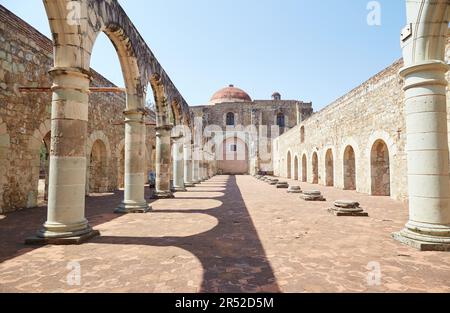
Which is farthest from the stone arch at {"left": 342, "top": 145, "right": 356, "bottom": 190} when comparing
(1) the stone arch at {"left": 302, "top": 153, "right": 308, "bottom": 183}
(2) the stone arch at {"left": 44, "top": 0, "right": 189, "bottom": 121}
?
(2) the stone arch at {"left": 44, "top": 0, "right": 189, "bottom": 121}

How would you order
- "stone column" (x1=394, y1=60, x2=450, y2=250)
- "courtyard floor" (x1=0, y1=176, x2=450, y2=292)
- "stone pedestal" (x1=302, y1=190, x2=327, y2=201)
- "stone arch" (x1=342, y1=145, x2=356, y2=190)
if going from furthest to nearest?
"stone arch" (x1=342, y1=145, x2=356, y2=190), "stone pedestal" (x1=302, y1=190, x2=327, y2=201), "stone column" (x1=394, y1=60, x2=450, y2=250), "courtyard floor" (x1=0, y1=176, x2=450, y2=292)

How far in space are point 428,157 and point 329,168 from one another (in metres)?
11.9

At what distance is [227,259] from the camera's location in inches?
130

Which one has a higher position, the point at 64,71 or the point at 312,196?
the point at 64,71

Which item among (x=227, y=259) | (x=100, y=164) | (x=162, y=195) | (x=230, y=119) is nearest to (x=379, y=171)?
(x=162, y=195)

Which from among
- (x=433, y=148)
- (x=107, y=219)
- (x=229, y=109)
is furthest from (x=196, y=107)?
(x=433, y=148)

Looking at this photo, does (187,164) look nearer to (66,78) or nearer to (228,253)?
(66,78)

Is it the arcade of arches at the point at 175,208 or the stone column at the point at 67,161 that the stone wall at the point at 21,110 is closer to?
the arcade of arches at the point at 175,208

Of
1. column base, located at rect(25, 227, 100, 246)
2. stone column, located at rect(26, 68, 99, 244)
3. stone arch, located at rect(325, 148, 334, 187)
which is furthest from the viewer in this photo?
stone arch, located at rect(325, 148, 334, 187)

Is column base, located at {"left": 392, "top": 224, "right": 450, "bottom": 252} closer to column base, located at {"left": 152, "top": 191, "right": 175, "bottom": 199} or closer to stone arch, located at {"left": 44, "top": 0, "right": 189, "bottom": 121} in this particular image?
stone arch, located at {"left": 44, "top": 0, "right": 189, "bottom": 121}

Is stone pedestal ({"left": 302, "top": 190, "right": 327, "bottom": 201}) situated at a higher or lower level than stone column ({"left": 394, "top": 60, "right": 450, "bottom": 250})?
lower

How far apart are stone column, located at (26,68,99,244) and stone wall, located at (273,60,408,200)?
29.3ft

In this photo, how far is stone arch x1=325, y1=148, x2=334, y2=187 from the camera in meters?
15.3
